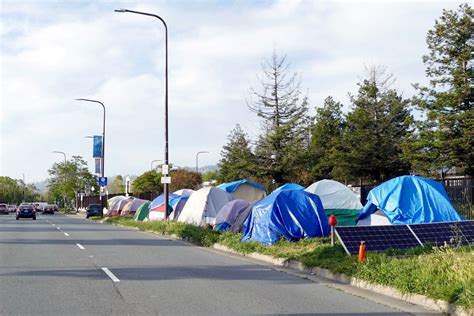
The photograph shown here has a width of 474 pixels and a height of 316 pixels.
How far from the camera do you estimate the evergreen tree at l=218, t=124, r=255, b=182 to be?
139 ft

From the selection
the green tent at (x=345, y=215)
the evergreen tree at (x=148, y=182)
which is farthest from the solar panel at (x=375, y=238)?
the evergreen tree at (x=148, y=182)

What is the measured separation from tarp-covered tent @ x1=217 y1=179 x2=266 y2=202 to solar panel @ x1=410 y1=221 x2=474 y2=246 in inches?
739

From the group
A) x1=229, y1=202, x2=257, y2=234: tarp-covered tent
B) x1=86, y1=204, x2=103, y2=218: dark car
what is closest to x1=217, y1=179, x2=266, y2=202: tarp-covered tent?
x1=229, y1=202, x2=257, y2=234: tarp-covered tent

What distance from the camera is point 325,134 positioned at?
45062mm

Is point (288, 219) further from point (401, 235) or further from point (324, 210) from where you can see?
point (401, 235)

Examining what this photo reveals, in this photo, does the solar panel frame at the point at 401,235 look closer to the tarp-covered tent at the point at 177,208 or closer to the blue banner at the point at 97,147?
the tarp-covered tent at the point at 177,208

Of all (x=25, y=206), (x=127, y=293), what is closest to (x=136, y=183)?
(x=25, y=206)

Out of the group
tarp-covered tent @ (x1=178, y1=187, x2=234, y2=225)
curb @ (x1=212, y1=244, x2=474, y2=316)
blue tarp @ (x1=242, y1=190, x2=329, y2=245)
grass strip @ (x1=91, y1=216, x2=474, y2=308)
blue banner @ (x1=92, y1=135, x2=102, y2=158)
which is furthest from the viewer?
blue banner @ (x1=92, y1=135, x2=102, y2=158)

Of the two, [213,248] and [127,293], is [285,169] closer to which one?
[213,248]

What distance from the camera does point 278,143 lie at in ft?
137

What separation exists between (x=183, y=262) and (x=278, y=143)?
26735 mm

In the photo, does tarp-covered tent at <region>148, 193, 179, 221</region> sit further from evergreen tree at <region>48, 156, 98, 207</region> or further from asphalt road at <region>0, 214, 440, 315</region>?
evergreen tree at <region>48, 156, 98, 207</region>

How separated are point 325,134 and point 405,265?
34.5 m

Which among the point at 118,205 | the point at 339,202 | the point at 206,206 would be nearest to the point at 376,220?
the point at 339,202
